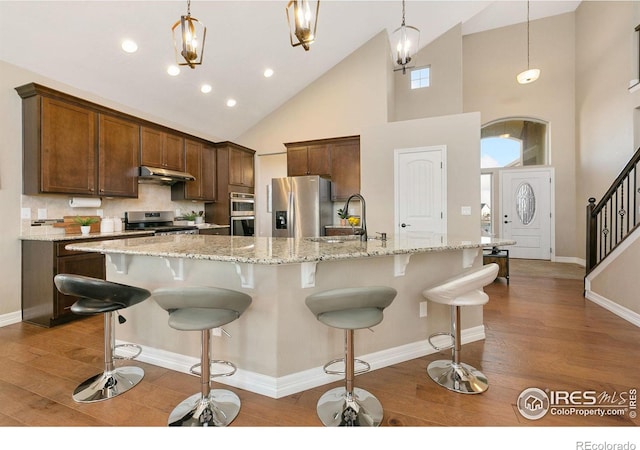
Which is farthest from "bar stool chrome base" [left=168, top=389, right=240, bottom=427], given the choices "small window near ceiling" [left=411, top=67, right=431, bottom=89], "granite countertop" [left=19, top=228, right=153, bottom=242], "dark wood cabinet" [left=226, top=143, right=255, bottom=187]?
"small window near ceiling" [left=411, top=67, right=431, bottom=89]

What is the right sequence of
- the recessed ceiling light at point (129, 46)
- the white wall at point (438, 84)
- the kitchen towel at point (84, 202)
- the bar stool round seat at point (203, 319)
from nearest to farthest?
the bar stool round seat at point (203, 319) < the recessed ceiling light at point (129, 46) < the kitchen towel at point (84, 202) < the white wall at point (438, 84)

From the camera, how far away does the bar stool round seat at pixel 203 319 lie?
5.00 ft

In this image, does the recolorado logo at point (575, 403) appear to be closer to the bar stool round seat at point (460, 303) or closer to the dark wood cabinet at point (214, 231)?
the bar stool round seat at point (460, 303)

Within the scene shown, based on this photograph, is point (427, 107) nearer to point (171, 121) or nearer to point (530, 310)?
point (530, 310)

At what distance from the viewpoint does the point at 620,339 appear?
260 cm

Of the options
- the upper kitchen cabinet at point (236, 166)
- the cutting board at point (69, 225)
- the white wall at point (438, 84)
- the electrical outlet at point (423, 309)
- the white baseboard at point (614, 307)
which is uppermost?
the white wall at point (438, 84)

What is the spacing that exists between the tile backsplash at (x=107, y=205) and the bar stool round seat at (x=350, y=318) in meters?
3.60

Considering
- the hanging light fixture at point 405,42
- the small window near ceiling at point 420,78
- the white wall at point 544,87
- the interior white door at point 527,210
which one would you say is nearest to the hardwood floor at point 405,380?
the hanging light fixture at point 405,42

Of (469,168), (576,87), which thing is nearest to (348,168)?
(469,168)

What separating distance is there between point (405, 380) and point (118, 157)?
13.6ft

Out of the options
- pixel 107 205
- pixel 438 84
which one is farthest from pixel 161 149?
pixel 438 84

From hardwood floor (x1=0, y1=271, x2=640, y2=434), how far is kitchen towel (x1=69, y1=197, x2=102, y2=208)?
1.39 m

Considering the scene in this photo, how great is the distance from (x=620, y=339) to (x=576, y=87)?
5.98 metres

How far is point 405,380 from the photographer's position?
6.57ft
